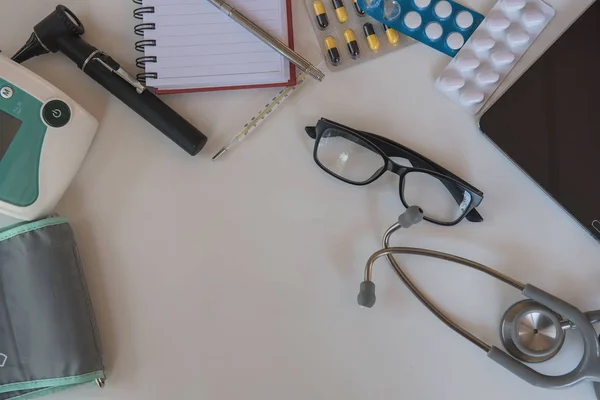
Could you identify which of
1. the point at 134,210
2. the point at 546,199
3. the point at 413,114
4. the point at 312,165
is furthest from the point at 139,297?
the point at 546,199

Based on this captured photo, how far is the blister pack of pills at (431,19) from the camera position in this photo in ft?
2.54

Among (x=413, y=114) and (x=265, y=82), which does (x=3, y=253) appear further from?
(x=413, y=114)

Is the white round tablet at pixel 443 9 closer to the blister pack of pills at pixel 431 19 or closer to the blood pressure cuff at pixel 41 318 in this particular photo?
the blister pack of pills at pixel 431 19

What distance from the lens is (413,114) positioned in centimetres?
79

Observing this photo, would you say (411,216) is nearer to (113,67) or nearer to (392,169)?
(392,169)

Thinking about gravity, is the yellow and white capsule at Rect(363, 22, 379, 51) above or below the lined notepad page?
above

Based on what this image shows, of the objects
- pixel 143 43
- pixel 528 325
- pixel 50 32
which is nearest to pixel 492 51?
pixel 528 325

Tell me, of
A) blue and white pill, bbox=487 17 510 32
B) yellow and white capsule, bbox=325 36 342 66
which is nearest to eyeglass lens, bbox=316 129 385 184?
yellow and white capsule, bbox=325 36 342 66

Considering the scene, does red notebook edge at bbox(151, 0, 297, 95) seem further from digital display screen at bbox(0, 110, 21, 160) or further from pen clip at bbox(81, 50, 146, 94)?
digital display screen at bbox(0, 110, 21, 160)

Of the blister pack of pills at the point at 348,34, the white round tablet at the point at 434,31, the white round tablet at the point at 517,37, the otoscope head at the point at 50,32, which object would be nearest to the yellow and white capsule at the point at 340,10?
the blister pack of pills at the point at 348,34

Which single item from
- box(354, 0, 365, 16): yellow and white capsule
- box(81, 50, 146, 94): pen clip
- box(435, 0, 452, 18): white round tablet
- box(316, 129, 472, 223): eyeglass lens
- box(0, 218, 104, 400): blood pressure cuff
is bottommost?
box(0, 218, 104, 400): blood pressure cuff

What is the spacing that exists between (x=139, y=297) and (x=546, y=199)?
0.53m

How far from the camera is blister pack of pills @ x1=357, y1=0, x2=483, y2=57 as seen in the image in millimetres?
773

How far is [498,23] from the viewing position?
76 centimetres
